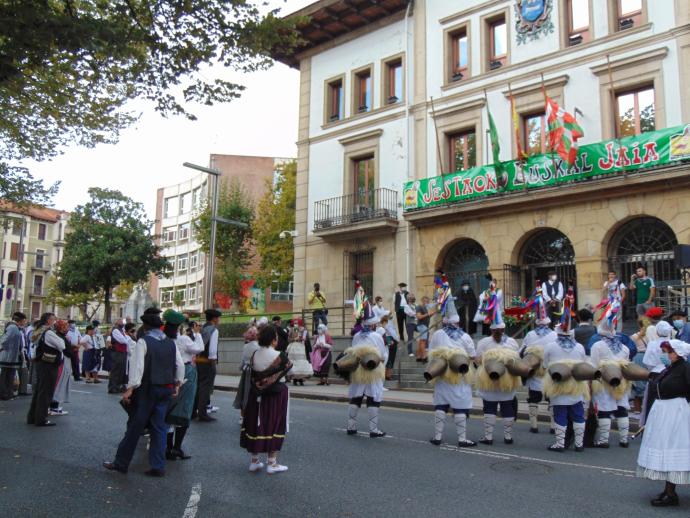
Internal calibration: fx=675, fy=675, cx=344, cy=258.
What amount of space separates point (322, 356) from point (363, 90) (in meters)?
11.5

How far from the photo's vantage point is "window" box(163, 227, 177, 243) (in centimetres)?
7081

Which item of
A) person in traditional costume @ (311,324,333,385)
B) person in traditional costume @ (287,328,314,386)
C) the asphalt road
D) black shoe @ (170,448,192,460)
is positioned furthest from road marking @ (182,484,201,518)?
person in traditional costume @ (311,324,333,385)

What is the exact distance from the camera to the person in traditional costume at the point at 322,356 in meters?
20.1

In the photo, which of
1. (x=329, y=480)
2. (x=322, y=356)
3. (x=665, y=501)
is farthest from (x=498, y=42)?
(x=665, y=501)

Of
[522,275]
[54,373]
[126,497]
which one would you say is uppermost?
[522,275]

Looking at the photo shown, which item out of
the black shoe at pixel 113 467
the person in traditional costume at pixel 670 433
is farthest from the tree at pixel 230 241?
the person in traditional costume at pixel 670 433

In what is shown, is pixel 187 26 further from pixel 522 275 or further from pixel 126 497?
pixel 522 275

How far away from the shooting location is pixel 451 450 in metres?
9.17

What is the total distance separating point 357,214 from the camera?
24.5 meters

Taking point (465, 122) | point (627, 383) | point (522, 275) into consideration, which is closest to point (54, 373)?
point (627, 383)

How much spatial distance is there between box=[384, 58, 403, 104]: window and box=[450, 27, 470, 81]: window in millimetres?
2153

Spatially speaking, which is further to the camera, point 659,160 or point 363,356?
point 659,160

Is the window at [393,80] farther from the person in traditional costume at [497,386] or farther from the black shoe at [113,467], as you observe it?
the black shoe at [113,467]

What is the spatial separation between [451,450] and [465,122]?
15499mm
